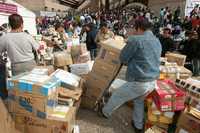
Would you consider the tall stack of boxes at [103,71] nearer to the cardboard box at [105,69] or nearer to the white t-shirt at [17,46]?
the cardboard box at [105,69]

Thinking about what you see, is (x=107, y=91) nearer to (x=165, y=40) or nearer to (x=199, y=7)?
(x=165, y=40)

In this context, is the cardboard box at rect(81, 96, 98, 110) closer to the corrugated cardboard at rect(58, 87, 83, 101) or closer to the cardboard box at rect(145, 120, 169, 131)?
the corrugated cardboard at rect(58, 87, 83, 101)

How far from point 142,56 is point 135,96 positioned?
0.55m

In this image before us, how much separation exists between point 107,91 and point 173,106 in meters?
1.17

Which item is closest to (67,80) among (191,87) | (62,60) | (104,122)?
(104,122)

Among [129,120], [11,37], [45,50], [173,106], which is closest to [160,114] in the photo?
[173,106]

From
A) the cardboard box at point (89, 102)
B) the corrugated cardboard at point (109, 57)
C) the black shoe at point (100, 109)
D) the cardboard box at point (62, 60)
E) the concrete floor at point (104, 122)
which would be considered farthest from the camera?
the cardboard box at point (62, 60)

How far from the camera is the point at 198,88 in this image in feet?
11.5

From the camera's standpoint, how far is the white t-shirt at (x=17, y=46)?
9.84 feet

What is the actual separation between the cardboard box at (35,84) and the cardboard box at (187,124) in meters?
1.62

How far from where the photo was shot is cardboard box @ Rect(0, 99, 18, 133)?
2.39 meters

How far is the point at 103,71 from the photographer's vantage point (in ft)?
12.5

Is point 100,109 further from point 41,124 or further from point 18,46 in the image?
point 18,46

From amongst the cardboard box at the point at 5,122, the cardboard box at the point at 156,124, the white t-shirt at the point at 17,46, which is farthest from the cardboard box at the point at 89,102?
the cardboard box at the point at 5,122
